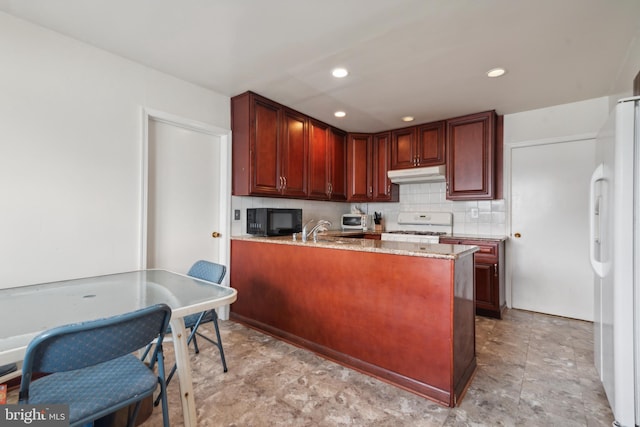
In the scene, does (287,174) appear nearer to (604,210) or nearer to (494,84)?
(494,84)

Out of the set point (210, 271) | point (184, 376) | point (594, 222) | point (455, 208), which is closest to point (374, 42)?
point (594, 222)

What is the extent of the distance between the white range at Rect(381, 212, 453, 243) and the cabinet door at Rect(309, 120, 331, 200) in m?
1.04

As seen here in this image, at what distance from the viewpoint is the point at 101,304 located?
4.48 ft

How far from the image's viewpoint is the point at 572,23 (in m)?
1.85

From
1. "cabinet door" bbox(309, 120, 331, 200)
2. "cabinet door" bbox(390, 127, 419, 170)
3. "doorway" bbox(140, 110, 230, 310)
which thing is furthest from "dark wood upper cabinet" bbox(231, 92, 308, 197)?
"cabinet door" bbox(390, 127, 419, 170)

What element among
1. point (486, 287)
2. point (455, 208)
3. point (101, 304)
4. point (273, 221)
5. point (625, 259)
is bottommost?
point (486, 287)

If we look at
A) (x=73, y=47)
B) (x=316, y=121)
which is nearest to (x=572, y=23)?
(x=316, y=121)

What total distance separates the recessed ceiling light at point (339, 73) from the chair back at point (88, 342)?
7.31 feet

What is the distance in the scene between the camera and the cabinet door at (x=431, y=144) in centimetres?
376

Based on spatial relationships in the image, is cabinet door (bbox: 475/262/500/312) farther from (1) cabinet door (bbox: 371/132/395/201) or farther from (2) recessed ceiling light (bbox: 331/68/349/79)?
(2) recessed ceiling light (bbox: 331/68/349/79)

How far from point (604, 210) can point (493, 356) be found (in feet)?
4.51

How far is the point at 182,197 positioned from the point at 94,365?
1999 mm

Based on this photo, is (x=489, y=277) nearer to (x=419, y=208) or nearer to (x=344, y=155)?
(x=419, y=208)

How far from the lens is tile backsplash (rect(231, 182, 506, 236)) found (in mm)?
3458
